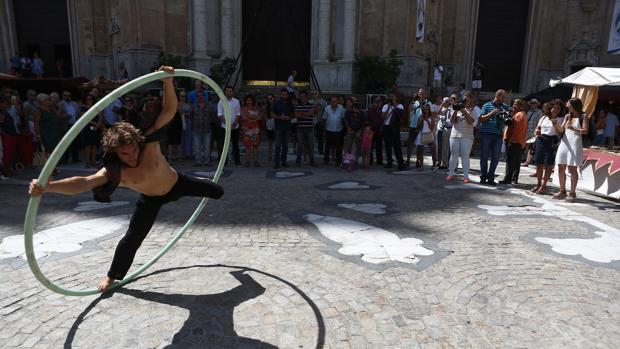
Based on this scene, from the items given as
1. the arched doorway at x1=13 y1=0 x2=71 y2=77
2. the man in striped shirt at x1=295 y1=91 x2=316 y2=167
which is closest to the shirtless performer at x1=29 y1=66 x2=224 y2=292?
the man in striped shirt at x1=295 y1=91 x2=316 y2=167

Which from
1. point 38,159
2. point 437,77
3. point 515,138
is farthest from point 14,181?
point 437,77

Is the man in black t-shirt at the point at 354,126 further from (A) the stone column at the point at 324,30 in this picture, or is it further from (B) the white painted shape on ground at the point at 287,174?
(A) the stone column at the point at 324,30

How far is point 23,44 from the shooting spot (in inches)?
813

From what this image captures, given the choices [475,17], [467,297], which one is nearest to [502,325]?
[467,297]

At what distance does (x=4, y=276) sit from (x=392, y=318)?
3716mm

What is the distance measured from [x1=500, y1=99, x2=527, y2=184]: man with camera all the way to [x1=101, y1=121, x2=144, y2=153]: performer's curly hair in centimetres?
758

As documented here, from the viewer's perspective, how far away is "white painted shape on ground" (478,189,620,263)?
4.64 metres

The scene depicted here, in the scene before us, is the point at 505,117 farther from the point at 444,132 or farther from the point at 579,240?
the point at 579,240

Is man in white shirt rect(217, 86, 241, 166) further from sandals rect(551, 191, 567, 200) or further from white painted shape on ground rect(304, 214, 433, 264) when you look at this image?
sandals rect(551, 191, 567, 200)

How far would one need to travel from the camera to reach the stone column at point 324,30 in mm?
17450

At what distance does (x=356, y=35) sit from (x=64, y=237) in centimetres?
1543

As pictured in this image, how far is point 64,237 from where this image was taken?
192 inches

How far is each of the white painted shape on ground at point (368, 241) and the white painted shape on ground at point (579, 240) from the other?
1.74m

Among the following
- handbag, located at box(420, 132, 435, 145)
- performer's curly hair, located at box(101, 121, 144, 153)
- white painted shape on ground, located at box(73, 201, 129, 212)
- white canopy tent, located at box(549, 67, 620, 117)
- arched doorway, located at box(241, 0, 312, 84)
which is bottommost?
white painted shape on ground, located at box(73, 201, 129, 212)
